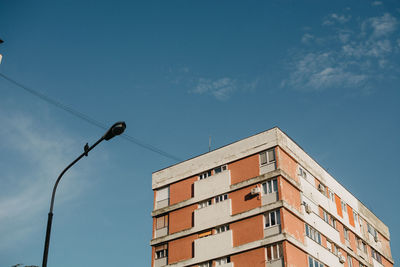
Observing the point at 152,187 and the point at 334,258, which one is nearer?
the point at 334,258

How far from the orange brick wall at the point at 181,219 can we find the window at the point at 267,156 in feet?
21.2

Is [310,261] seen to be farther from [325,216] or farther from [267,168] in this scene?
[267,168]

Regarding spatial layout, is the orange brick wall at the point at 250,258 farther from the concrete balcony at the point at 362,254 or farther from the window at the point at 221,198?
the concrete balcony at the point at 362,254

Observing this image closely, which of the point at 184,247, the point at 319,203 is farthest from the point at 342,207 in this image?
the point at 184,247

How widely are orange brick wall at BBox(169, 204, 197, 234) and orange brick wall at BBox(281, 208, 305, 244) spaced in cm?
781

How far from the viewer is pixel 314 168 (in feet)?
147

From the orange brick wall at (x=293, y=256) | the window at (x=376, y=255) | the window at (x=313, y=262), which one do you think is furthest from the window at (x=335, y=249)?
the window at (x=376, y=255)

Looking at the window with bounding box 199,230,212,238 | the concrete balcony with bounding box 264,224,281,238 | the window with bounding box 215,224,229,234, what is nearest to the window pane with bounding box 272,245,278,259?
the concrete balcony with bounding box 264,224,281,238

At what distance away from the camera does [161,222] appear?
44688 mm

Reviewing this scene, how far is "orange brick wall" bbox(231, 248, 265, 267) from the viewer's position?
37.2 meters

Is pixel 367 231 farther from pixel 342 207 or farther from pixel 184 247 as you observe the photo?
pixel 184 247

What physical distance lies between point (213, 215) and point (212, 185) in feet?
8.29

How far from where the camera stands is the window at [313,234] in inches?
1592

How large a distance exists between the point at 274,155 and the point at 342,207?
10.8 metres
